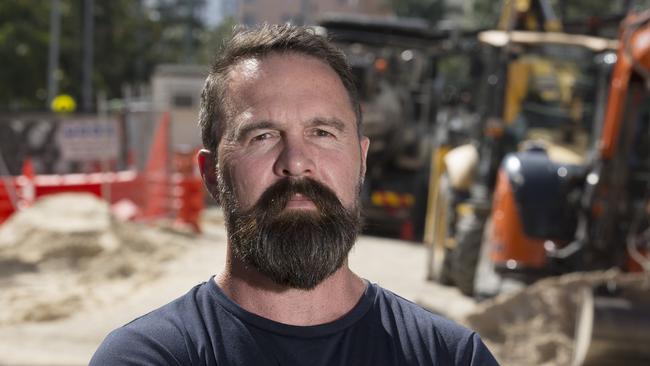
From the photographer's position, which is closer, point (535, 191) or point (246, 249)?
point (246, 249)

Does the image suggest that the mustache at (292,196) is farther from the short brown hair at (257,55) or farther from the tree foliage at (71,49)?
the tree foliage at (71,49)

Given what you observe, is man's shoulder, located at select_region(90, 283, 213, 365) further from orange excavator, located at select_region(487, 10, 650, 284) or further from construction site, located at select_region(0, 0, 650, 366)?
orange excavator, located at select_region(487, 10, 650, 284)

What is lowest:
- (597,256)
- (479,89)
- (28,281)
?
(28,281)

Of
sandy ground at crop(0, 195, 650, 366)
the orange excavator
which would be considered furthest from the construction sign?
the orange excavator

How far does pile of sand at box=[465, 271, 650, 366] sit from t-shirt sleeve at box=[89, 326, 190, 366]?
575 centimetres

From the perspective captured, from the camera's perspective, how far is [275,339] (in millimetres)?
1863

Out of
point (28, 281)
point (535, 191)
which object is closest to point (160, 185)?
point (28, 281)

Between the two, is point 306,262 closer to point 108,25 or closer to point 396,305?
point 396,305

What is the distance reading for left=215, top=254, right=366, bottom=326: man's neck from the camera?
1.92m

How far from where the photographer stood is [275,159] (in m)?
1.95

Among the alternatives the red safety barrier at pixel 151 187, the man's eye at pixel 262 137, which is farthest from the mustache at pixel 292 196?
the red safety barrier at pixel 151 187

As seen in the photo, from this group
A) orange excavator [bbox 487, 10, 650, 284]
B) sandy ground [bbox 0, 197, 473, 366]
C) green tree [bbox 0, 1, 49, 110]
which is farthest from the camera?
green tree [bbox 0, 1, 49, 110]

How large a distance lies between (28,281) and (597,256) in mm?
6353

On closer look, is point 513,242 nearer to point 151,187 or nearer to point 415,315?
point 415,315
